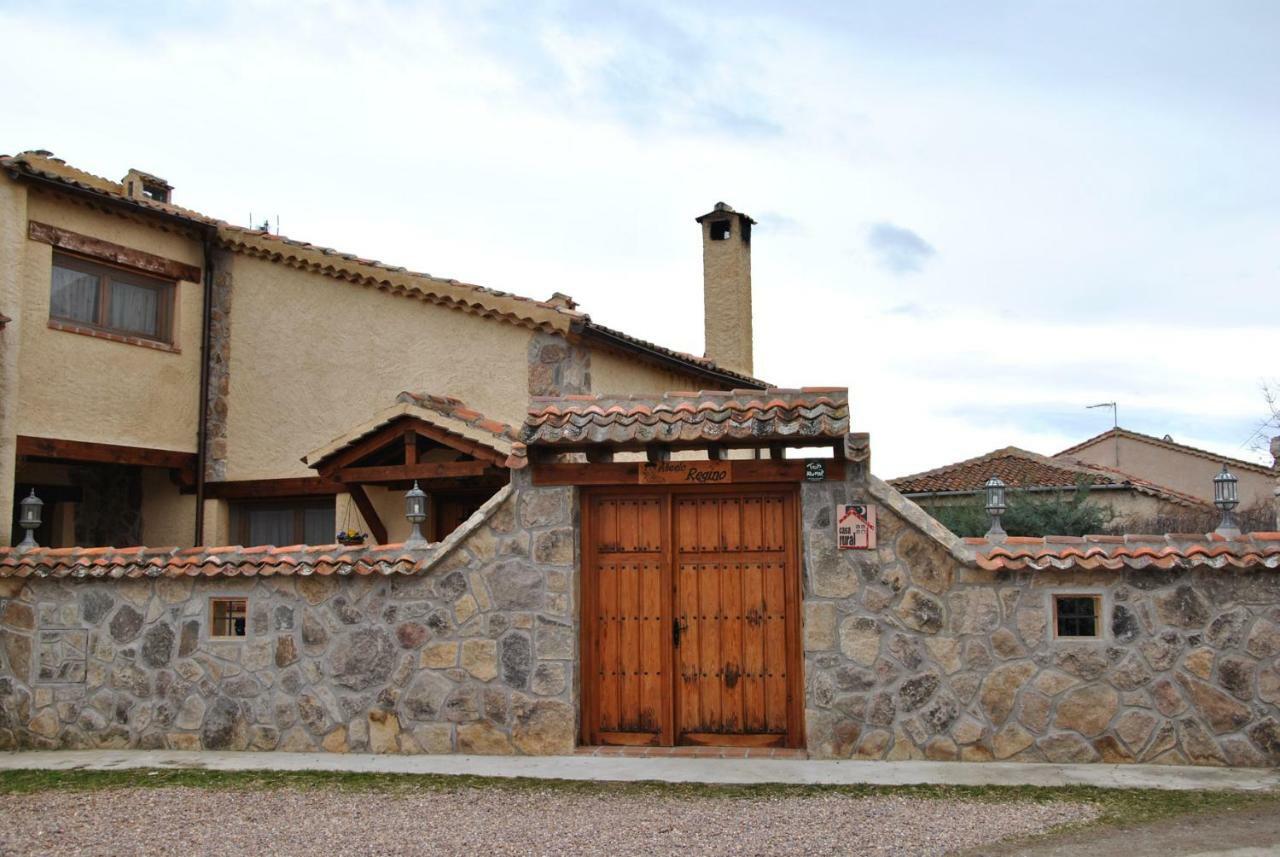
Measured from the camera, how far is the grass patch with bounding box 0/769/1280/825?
7.87 m

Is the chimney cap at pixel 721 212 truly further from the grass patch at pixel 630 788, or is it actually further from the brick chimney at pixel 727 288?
the grass patch at pixel 630 788

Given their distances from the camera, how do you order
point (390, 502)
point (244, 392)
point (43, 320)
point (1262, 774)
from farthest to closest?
point (244, 392)
point (390, 502)
point (43, 320)
point (1262, 774)

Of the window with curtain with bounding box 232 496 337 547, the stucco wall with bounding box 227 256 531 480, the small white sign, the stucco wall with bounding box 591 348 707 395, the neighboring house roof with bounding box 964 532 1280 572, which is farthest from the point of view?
the window with curtain with bounding box 232 496 337 547

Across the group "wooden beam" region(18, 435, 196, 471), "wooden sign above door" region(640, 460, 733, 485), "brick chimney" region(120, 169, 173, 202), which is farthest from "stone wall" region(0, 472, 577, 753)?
"brick chimney" region(120, 169, 173, 202)

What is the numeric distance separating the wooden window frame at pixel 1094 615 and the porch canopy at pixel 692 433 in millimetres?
1851

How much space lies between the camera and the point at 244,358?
1656cm

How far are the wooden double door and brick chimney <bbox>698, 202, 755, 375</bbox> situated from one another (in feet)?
38.8

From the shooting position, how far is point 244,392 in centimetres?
1650

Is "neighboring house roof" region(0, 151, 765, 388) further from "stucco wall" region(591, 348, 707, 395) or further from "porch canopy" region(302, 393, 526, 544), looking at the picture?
"porch canopy" region(302, 393, 526, 544)

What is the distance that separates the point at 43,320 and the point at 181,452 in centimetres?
267

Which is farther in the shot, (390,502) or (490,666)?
(390,502)

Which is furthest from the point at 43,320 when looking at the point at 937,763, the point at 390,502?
the point at 937,763

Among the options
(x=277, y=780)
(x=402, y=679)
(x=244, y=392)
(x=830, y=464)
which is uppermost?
(x=244, y=392)

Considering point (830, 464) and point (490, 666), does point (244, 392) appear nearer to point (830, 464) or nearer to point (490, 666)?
point (490, 666)
